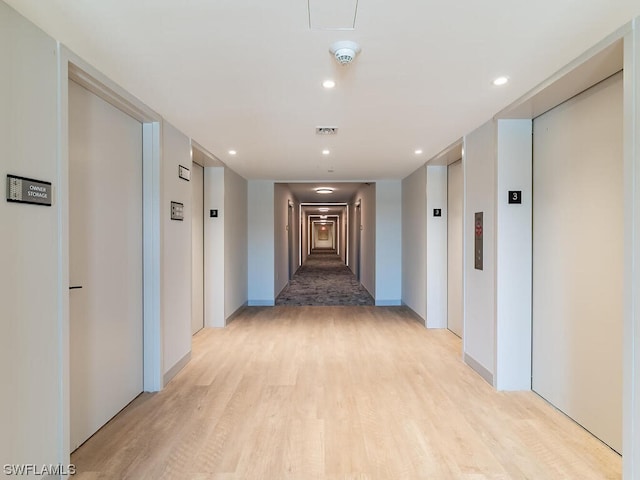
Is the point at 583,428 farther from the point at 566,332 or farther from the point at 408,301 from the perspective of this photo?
the point at 408,301

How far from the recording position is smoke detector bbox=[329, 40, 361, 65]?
2043 mm

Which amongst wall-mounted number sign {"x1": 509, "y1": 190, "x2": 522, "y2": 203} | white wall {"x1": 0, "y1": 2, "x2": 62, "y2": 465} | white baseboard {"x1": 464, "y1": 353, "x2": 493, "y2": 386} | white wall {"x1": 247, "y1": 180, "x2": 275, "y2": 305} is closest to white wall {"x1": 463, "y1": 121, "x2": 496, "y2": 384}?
white baseboard {"x1": 464, "y1": 353, "x2": 493, "y2": 386}

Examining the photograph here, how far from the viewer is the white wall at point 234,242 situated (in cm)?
564

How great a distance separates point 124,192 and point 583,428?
3.97 meters

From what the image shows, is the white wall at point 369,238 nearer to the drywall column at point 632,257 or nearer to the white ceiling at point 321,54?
the white ceiling at point 321,54

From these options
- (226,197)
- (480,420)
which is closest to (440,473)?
(480,420)

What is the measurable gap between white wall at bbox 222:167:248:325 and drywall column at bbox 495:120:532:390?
3.85 meters

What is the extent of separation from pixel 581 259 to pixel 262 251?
5.46 m

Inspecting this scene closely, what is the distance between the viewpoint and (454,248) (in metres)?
→ 5.23

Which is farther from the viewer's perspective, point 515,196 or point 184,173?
point 184,173

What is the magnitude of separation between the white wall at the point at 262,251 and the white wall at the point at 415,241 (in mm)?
2596

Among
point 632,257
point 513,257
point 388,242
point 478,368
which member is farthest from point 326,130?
point 388,242

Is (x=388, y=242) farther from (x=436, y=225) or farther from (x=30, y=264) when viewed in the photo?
(x=30, y=264)

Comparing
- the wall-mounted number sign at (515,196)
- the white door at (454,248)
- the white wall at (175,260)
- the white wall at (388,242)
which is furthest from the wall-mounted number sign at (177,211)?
the white wall at (388,242)
